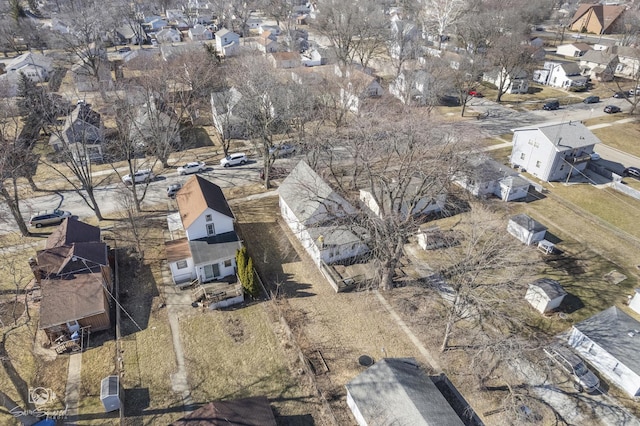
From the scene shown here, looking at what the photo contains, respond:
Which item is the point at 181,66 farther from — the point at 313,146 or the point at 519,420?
the point at 519,420

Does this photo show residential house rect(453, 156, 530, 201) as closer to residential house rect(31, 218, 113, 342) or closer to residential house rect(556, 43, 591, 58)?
residential house rect(31, 218, 113, 342)

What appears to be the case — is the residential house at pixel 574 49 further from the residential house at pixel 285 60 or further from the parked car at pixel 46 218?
the parked car at pixel 46 218

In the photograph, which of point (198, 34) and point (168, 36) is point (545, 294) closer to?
point (198, 34)

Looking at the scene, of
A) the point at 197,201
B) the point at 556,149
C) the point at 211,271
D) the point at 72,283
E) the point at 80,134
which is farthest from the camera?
the point at 80,134

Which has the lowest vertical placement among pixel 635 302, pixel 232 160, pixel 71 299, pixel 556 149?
pixel 635 302

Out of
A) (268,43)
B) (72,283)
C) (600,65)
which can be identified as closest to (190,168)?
(72,283)

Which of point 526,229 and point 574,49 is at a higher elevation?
point 574,49

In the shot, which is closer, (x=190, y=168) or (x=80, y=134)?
(x=190, y=168)

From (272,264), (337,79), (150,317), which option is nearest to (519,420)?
(272,264)

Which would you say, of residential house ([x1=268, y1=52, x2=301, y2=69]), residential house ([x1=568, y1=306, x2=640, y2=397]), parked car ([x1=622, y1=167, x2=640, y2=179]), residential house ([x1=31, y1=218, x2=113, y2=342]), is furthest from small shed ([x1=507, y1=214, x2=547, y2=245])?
residential house ([x1=268, y1=52, x2=301, y2=69])
